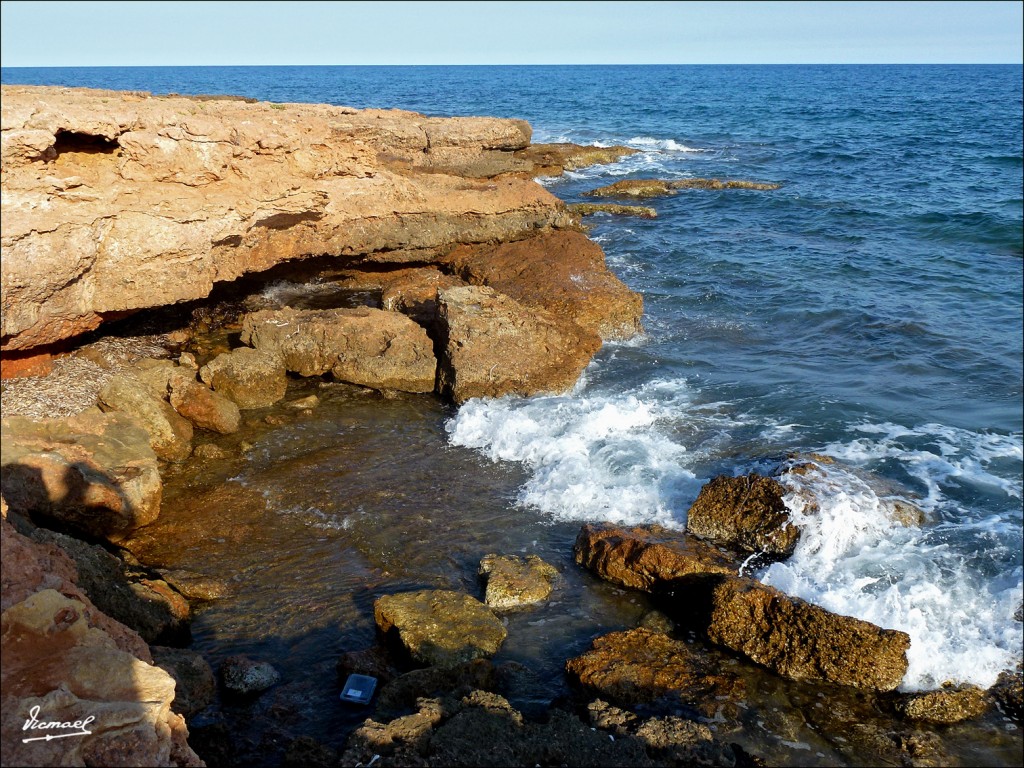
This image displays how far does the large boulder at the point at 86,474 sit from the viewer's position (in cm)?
779

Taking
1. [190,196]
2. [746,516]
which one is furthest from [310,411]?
[746,516]

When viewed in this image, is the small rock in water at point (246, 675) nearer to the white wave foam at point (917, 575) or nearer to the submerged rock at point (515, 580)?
the submerged rock at point (515, 580)

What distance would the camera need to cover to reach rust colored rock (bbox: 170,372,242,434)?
1132 cm

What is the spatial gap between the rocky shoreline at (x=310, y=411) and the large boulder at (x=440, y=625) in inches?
1.2

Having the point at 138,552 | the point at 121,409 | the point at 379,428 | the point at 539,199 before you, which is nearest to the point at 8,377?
the point at 121,409

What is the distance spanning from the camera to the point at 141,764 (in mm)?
4340

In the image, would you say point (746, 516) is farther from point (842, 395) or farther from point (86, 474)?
point (86, 474)

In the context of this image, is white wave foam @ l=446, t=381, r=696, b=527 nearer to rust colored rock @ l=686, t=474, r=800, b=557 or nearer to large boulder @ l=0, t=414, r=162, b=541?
rust colored rock @ l=686, t=474, r=800, b=557

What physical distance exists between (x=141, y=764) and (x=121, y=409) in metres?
6.86

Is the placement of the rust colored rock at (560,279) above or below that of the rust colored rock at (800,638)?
above

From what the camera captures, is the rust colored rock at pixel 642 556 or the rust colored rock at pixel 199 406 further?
the rust colored rock at pixel 199 406

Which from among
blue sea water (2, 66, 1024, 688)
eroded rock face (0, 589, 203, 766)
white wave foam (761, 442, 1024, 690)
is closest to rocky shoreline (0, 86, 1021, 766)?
eroded rock face (0, 589, 203, 766)

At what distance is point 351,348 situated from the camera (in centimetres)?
1309

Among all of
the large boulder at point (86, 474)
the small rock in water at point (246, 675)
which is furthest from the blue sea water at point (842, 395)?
the large boulder at point (86, 474)
